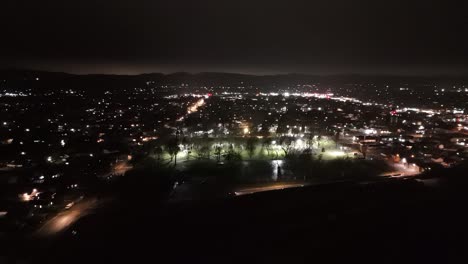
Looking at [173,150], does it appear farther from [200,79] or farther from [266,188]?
[200,79]

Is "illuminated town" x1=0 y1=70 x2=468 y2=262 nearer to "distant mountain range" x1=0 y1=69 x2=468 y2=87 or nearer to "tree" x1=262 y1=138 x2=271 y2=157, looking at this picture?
"tree" x1=262 y1=138 x2=271 y2=157

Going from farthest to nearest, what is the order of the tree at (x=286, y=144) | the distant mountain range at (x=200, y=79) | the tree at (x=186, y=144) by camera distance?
the distant mountain range at (x=200, y=79), the tree at (x=286, y=144), the tree at (x=186, y=144)

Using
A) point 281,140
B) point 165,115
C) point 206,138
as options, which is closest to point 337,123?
point 281,140

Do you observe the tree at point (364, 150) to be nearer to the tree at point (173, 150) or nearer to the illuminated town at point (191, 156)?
the illuminated town at point (191, 156)

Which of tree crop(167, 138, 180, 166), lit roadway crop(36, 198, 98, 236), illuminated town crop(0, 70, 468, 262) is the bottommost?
lit roadway crop(36, 198, 98, 236)

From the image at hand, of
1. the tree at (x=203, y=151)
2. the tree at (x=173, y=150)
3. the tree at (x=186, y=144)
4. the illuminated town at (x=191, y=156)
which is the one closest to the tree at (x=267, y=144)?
the illuminated town at (x=191, y=156)

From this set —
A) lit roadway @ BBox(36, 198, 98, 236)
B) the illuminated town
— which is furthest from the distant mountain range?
lit roadway @ BBox(36, 198, 98, 236)

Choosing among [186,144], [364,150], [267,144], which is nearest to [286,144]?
[267,144]

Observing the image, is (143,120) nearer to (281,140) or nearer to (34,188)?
(281,140)

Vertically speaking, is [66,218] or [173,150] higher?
[173,150]
